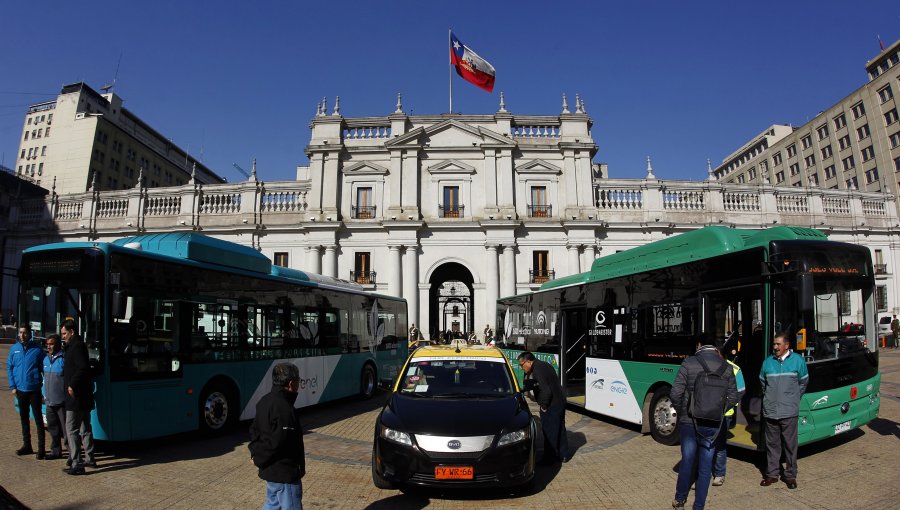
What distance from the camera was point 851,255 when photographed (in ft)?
27.1

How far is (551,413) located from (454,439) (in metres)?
2.51

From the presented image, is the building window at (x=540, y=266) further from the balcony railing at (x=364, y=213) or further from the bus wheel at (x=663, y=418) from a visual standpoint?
the bus wheel at (x=663, y=418)

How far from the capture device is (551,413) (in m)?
7.71

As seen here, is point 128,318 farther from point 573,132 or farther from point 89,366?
point 573,132

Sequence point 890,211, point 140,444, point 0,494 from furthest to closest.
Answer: point 890,211, point 140,444, point 0,494

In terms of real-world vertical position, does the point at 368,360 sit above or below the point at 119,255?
below

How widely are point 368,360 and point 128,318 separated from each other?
326 inches

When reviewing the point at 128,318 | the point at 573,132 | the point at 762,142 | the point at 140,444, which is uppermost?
the point at 762,142

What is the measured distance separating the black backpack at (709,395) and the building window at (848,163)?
7156 centimetres

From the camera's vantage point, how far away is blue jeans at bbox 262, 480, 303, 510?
406 cm

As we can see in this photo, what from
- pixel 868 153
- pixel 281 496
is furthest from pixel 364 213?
pixel 868 153

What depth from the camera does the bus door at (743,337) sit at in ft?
24.8

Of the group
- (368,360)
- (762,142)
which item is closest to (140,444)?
(368,360)

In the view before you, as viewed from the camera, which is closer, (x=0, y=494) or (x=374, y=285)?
(x=0, y=494)
